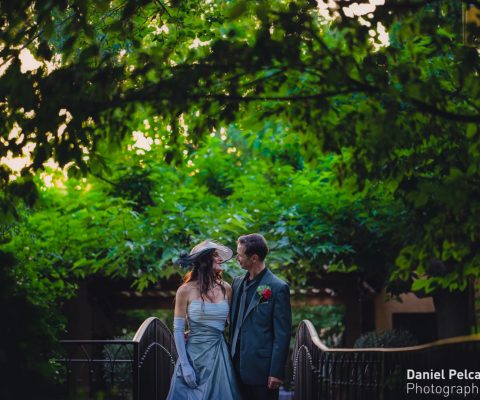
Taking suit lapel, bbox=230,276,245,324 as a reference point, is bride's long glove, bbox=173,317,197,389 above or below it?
below

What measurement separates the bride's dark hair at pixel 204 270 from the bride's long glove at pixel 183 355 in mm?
332

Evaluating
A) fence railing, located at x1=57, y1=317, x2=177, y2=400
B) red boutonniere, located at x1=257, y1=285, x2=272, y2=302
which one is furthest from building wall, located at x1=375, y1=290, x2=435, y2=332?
red boutonniere, located at x1=257, y1=285, x2=272, y2=302

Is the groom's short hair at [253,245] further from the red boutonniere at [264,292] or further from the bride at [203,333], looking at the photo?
the bride at [203,333]

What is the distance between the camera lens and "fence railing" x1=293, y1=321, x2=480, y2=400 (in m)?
4.99

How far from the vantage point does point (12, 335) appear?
4.84 metres

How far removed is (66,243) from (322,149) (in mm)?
10597

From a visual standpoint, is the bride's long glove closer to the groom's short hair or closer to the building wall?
the groom's short hair

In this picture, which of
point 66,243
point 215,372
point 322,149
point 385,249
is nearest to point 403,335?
point 385,249

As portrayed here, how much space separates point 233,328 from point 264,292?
56 centimetres

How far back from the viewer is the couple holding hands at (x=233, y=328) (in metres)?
7.45

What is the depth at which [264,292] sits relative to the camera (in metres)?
7.49

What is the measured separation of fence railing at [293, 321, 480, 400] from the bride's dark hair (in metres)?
1.35

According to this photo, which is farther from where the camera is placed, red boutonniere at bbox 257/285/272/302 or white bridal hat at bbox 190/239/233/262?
A: white bridal hat at bbox 190/239/233/262

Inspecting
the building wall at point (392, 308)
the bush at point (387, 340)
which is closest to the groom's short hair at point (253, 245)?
the bush at point (387, 340)
